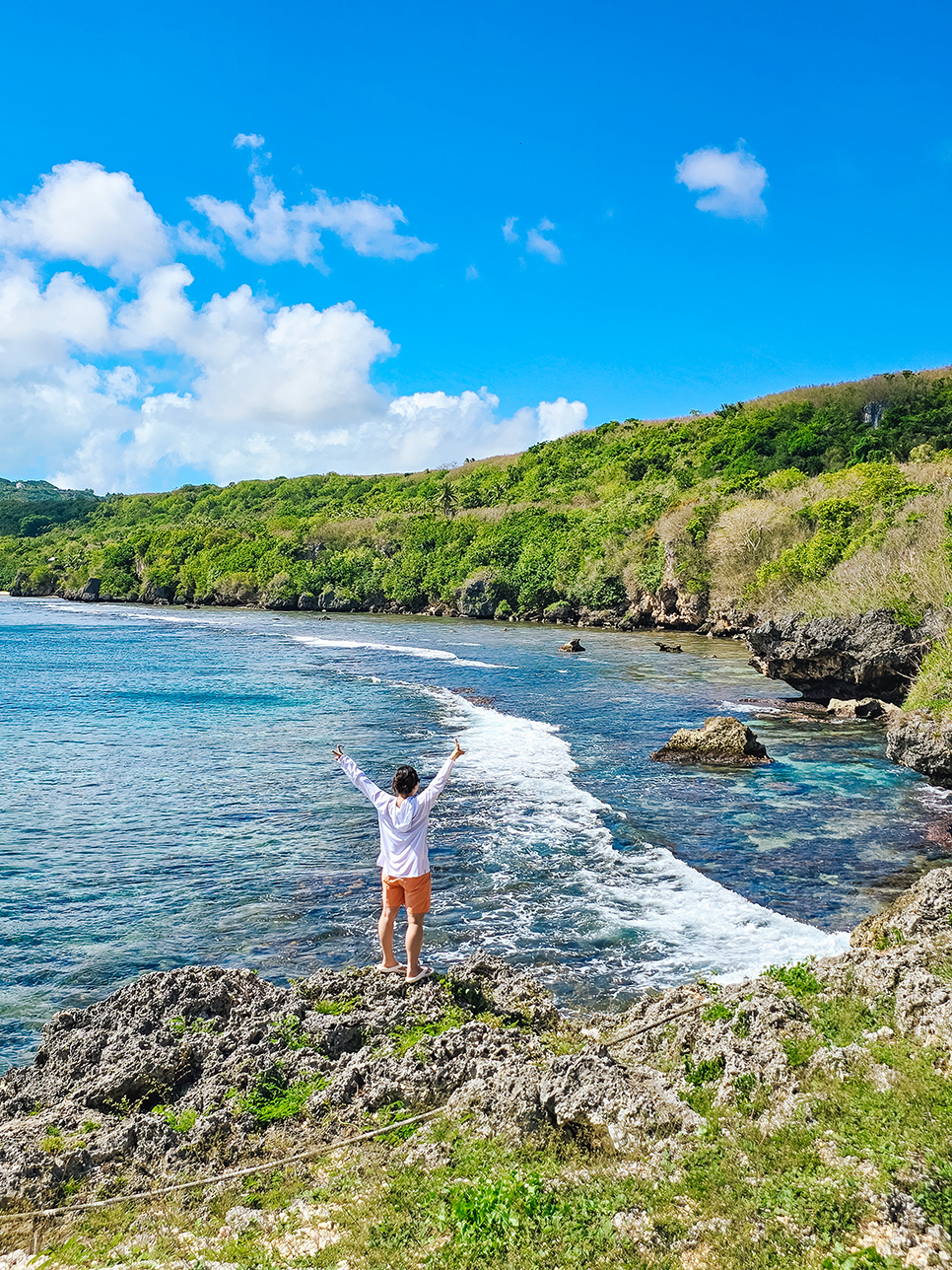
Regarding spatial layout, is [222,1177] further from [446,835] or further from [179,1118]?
[446,835]

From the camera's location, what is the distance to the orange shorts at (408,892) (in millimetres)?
9133

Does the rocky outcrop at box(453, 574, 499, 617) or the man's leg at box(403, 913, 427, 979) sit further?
the rocky outcrop at box(453, 574, 499, 617)

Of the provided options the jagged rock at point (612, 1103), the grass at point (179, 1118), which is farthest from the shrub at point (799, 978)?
the grass at point (179, 1118)

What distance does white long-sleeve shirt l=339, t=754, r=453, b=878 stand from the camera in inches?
353

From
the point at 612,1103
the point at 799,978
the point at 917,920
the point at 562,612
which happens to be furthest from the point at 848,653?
the point at 562,612

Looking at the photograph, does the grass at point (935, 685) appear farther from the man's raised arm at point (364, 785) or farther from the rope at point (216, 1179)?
the rope at point (216, 1179)

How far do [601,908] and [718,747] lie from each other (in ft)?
33.8

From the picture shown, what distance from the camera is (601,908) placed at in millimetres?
13188

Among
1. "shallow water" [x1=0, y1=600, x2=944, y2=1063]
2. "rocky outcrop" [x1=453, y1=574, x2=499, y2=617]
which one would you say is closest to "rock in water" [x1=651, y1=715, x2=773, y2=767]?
"shallow water" [x1=0, y1=600, x2=944, y2=1063]

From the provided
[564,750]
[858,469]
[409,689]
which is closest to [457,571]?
[858,469]

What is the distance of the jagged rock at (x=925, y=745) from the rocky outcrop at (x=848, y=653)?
6487mm

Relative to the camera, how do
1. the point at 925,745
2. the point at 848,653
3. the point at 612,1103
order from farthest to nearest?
1. the point at 848,653
2. the point at 925,745
3. the point at 612,1103

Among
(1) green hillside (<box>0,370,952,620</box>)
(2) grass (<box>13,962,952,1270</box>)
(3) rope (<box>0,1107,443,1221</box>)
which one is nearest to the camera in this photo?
(2) grass (<box>13,962,952,1270</box>)

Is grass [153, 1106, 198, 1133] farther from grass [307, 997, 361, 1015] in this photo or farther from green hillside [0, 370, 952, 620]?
green hillside [0, 370, 952, 620]
